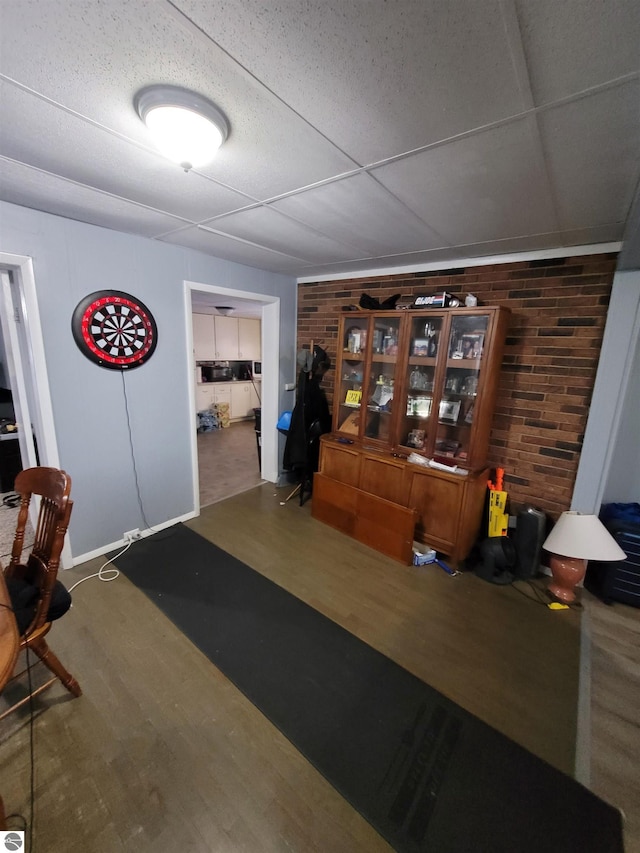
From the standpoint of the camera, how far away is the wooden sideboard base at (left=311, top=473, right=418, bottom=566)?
267cm

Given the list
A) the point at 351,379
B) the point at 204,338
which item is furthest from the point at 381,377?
the point at 204,338

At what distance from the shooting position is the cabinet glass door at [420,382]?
2756mm

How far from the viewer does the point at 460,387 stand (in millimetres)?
2682

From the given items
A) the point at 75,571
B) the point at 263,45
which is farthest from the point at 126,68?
the point at 75,571

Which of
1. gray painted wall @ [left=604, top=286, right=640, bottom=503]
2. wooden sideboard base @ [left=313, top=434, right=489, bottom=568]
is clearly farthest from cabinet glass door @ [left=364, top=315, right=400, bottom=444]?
gray painted wall @ [left=604, top=286, right=640, bottom=503]

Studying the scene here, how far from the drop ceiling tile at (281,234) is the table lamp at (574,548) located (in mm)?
2501

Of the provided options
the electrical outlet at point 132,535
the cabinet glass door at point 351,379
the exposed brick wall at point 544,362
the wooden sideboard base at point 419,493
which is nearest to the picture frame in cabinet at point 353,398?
the cabinet glass door at point 351,379

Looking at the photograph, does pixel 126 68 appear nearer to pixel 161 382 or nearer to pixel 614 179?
pixel 614 179

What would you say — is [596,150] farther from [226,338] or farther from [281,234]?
[226,338]

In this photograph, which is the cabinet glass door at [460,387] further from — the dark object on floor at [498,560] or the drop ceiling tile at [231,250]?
the drop ceiling tile at [231,250]

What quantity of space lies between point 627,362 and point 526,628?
1813 millimetres

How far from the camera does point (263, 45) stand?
855mm

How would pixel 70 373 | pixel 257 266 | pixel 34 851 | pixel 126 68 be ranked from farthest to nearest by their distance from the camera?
pixel 257 266 < pixel 70 373 < pixel 34 851 < pixel 126 68

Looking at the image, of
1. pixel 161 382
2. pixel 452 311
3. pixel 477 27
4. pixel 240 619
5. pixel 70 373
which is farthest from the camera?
pixel 161 382
